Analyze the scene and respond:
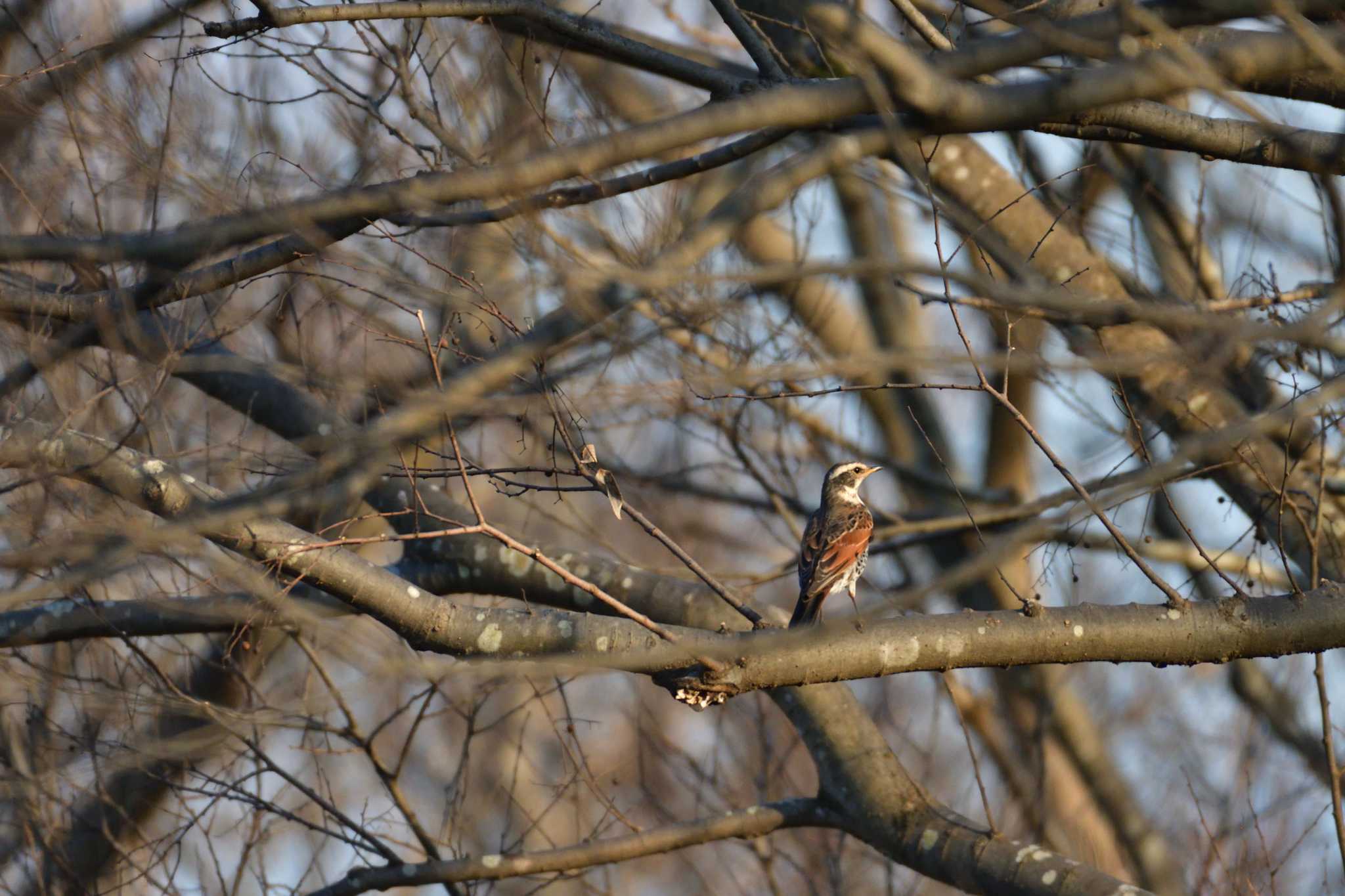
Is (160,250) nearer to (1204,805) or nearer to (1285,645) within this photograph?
(1285,645)

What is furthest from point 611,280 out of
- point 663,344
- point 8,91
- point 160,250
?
point 8,91

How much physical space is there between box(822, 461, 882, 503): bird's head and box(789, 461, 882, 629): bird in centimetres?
3

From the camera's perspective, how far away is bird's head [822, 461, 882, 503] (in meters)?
7.45

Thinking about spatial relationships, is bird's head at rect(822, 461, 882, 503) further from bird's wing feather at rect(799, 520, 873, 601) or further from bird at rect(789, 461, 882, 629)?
bird's wing feather at rect(799, 520, 873, 601)

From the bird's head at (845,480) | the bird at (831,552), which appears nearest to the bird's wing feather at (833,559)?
the bird at (831,552)

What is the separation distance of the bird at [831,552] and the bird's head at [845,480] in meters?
0.03

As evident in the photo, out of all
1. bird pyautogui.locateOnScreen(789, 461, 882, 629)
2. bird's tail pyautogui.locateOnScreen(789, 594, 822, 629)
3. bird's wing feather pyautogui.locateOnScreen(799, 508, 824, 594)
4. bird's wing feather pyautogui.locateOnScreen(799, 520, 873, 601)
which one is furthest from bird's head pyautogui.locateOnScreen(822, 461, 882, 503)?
bird's tail pyautogui.locateOnScreen(789, 594, 822, 629)

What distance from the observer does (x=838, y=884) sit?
21.4ft

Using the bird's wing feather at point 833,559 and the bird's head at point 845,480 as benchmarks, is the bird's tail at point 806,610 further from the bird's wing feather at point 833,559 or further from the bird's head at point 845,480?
the bird's head at point 845,480

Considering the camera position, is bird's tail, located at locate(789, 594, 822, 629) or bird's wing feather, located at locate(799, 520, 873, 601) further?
bird's wing feather, located at locate(799, 520, 873, 601)

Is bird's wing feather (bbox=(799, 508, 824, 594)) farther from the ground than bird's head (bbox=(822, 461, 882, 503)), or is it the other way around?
bird's head (bbox=(822, 461, 882, 503))

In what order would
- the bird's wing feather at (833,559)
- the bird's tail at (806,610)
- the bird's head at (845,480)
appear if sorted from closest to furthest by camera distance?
1. the bird's tail at (806,610)
2. the bird's wing feather at (833,559)
3. the bird's head at (845,480)

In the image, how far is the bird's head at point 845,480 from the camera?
24.4 ft

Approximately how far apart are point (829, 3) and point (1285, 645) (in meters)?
2.60
